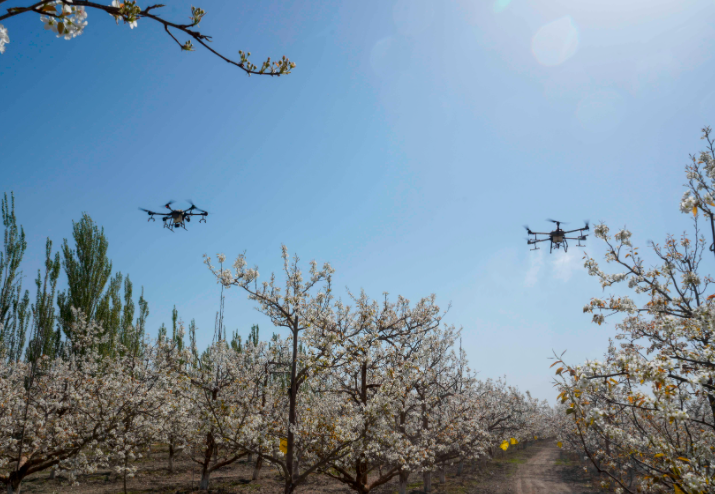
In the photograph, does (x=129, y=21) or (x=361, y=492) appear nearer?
(x=129, y=21)

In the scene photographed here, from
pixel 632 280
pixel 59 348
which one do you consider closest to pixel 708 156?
pixel 632 280

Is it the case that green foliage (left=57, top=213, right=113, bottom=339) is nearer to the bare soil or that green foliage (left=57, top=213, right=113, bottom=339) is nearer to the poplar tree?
the poplar tree

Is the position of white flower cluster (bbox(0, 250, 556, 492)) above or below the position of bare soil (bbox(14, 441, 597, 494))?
above

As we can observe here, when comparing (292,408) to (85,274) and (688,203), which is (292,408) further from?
(85,274)

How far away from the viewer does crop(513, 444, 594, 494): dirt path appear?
826 inches

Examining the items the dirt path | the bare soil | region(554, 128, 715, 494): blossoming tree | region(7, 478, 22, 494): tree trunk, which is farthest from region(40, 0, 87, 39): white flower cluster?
the dirt path

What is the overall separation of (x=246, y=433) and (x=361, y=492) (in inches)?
138

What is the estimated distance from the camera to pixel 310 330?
8.06 metres

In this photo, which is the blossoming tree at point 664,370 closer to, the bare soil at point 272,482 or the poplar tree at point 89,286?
the bare soil at point 272,482

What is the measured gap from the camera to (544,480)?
81.0 feet

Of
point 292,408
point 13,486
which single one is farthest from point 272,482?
point 292,408

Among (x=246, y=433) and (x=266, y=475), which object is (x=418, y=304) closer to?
(x=246, y=433)

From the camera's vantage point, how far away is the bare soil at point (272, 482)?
15.2 metres

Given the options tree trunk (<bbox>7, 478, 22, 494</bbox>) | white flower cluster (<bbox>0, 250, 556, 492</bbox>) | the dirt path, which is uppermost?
white flower cluster (<bbox>0, 250, 556, 492</bbox>)
